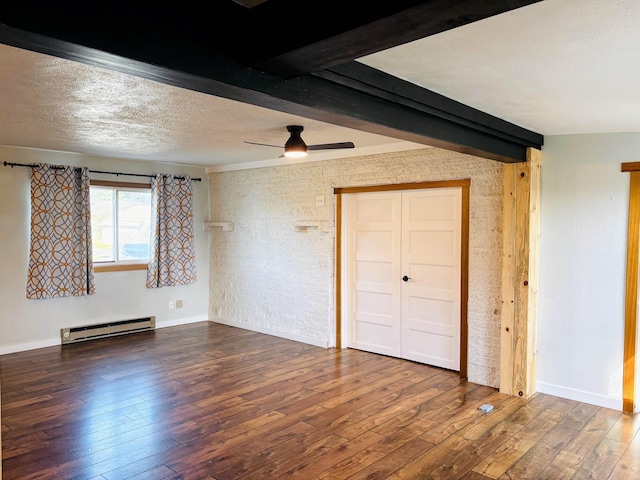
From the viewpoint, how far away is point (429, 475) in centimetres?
278

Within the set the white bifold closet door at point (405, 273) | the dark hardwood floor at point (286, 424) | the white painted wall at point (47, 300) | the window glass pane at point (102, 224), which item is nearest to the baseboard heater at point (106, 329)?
the white painted wall at point (47, 300)

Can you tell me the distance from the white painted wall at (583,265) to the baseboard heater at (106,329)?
492cm

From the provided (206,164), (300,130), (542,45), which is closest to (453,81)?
(542,45)

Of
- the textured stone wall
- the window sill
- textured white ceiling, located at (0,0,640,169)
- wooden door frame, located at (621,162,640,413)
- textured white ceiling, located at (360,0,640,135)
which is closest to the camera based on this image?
textured white ceiling, located at (360,0,640,135)

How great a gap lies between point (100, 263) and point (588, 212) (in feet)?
18.3

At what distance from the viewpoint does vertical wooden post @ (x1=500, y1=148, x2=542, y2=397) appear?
3936mm

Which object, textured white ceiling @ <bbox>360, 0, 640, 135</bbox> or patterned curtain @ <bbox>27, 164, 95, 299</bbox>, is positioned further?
patterned curtain @ <bbox>27, 164, 95, 299</bbox>

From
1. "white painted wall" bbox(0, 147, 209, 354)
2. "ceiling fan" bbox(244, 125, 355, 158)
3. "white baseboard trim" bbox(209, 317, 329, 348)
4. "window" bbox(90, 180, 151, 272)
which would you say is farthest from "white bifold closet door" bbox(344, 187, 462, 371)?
"window" bbox(90, 180, 151, 272)

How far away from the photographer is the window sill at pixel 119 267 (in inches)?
238

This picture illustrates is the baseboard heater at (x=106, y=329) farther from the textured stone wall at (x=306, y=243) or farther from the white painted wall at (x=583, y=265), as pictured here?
the white painted wall at (x=583, y=265)

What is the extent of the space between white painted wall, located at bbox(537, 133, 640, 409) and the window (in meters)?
5.03

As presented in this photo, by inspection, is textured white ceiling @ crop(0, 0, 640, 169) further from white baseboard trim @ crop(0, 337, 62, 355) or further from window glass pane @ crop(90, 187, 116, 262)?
white baseboard trim @ crop(0, 337, 62, 355)

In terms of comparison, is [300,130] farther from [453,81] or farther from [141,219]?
[141,219]

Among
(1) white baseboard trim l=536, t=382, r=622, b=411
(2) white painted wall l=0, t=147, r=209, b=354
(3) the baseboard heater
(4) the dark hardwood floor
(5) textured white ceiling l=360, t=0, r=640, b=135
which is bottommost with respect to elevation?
(4) the dark hardwood floor
